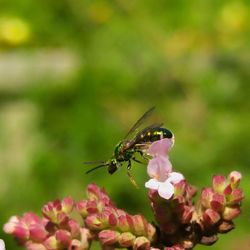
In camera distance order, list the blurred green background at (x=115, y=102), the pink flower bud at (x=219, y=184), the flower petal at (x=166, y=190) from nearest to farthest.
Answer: the flower petal at (x=166, y=190) → the pink flower bud at (x=219, y=184) → the blurred green background at (x=115, y=102)

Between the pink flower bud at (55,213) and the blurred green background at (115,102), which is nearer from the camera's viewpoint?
the pink flower bud at (55,213)

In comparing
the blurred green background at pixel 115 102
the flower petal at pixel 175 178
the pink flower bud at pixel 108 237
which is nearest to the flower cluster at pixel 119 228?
the pink flower bud at pixel 108 237

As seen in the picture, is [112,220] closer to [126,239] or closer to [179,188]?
[126,239]

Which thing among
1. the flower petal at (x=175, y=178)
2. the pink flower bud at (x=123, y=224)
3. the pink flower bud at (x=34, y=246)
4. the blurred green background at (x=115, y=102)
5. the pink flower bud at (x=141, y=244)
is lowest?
the pink flower bud at (x=141, y=244)

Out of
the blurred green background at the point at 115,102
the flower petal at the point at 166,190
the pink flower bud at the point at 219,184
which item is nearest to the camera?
the flower petal at the point at 166,190

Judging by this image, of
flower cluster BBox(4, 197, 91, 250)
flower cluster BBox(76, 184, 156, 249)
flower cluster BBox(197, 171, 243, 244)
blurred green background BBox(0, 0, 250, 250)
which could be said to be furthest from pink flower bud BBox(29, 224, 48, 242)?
blurred green background BBox(0, 0, 250, 250)

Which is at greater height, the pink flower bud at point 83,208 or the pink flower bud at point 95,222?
the pink flower bud at point 83,208

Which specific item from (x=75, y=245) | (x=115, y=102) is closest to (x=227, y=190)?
(x=75, y=245)

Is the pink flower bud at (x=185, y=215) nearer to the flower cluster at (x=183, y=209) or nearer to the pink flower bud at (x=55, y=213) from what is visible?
the flower cluster at (x=183, y=209)
